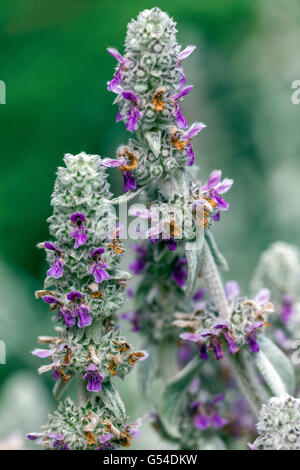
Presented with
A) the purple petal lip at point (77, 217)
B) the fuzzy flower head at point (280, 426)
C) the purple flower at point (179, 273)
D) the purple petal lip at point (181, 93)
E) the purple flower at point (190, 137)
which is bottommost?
the fuzzy flower head at point (280, 426)

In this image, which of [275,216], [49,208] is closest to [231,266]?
[275,216]

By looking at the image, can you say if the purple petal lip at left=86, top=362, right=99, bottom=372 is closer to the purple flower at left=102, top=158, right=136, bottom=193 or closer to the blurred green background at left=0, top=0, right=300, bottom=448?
the purple flower at left=102, top=158, right=136, bottom=193

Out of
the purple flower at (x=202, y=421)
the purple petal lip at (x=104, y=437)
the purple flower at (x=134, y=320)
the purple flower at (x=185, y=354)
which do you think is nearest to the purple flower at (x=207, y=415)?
the purple flower at (x=202, y=421)

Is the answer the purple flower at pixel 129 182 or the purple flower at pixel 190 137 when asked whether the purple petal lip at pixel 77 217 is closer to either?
the purple flower at pixel 129 182

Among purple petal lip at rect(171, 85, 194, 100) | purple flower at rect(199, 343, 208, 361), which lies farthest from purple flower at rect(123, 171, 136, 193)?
purple flower at rect(199, 343, 208, 361)

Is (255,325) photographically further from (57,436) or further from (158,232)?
(57,436)

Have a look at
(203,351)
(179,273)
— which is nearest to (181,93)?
(179,273)
